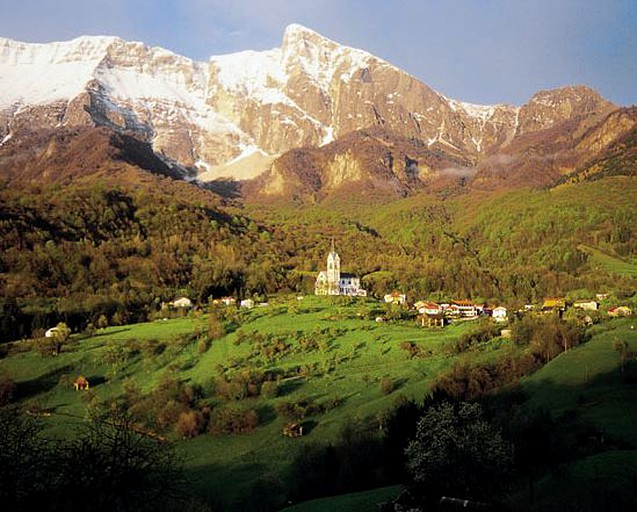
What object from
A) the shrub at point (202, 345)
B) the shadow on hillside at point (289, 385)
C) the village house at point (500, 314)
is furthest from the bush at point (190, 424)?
the village house at point (500, 314)

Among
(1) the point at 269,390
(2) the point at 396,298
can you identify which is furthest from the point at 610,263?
(1) the point at 269,390

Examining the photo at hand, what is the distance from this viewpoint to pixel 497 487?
2677 cm

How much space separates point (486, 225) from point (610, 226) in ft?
137

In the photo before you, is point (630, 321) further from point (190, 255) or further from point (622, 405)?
point (190, 255)

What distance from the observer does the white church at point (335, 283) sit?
377 ft

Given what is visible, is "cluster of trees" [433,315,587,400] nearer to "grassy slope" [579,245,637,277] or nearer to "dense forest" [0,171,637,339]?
"dense forest" [0,171,637,339]

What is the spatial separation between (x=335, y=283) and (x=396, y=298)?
36.8ft

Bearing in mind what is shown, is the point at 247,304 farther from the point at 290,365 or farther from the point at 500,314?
the point at 500,314

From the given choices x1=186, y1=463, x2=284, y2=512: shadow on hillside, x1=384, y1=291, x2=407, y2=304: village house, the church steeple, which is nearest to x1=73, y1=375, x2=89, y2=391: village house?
x1=186, y1=463, x2=284, y2=512: shadow on hillside

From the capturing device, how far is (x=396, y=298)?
111 meters

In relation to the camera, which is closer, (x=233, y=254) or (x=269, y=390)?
(x=269, y=390)

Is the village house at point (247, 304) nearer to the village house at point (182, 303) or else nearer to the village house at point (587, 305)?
the village house at point (182, 303)

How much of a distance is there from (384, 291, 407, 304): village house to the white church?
4.11 meters

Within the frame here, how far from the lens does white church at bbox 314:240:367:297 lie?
377 feet
